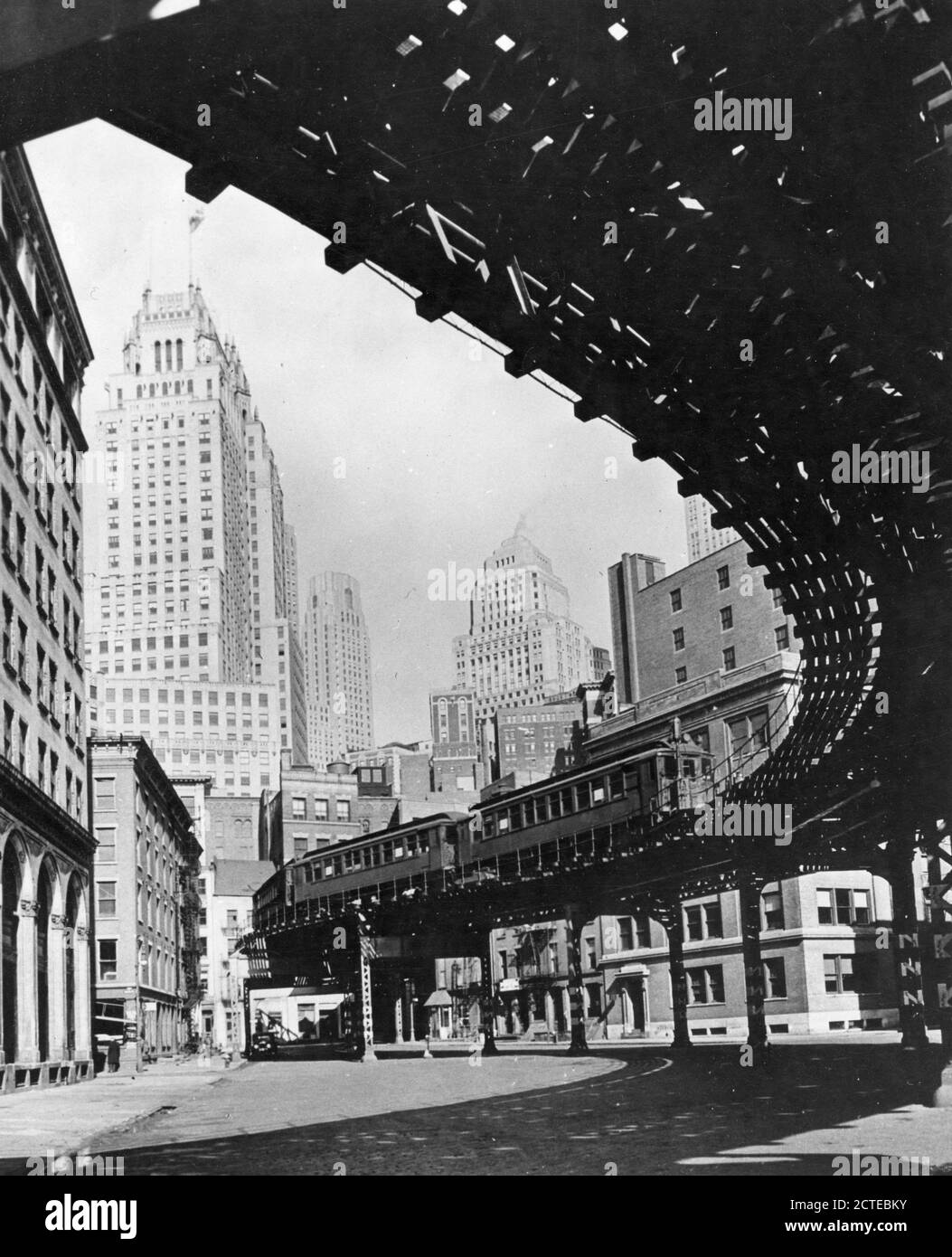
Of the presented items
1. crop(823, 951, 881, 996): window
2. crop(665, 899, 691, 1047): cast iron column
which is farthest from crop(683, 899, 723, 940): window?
crop(665, 899, 691, 1047): cast iron column

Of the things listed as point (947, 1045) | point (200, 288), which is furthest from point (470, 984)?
point (200, 288)

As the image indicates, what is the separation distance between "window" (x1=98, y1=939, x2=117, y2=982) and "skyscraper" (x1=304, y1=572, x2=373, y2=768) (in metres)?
15.0

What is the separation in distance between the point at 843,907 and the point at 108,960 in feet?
112

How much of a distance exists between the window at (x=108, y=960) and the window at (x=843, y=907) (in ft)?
105

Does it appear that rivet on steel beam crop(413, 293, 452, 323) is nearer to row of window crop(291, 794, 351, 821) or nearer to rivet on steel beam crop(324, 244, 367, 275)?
rivet on steel beam crop(324, 244, 367, 275)

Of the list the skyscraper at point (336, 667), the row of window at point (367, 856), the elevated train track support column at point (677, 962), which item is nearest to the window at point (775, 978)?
the elevated train track support column at point (677, 962)

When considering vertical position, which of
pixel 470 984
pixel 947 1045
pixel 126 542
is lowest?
pixel 470 984

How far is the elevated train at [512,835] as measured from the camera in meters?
40.1

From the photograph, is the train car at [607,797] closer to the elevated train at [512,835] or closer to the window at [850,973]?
the elevated train at [512,835]

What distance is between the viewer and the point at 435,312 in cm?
930

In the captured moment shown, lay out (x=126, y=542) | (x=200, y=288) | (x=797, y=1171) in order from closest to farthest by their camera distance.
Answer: (x=797, y=1171) < (x=200, y=288) < (x=126, y=542)

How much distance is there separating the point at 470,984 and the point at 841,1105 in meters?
68.5

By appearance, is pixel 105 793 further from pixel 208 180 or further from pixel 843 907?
pixel 208 180
